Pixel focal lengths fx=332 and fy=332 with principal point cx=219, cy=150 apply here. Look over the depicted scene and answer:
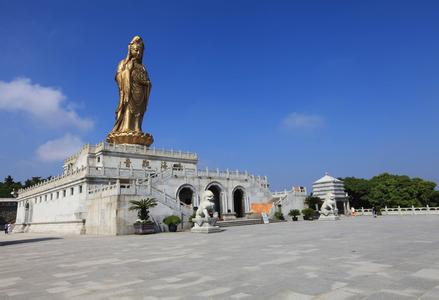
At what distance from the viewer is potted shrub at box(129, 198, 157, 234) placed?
23.2 m

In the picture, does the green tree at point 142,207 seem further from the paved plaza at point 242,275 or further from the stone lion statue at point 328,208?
the stone lion statue at point 328,208

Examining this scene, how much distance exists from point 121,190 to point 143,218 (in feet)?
8.78

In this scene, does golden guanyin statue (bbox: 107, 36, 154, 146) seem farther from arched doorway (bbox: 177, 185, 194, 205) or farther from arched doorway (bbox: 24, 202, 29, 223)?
arched doorway (bbox: 24, 202, 29, 223)

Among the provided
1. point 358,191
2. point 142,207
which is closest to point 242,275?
point 142,207

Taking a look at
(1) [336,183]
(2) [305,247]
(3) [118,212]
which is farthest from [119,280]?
(1) [336,183]

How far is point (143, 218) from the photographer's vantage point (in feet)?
77.4

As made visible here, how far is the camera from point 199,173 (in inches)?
1395

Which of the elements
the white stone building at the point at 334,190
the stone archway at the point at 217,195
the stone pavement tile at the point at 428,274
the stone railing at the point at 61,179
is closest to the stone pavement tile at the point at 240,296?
the stone pavement tile at the point at 428,274

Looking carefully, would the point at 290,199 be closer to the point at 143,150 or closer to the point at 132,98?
the point at 143,150

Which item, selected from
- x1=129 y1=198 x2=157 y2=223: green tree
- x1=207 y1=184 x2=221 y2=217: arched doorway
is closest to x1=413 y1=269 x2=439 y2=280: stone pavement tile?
x1=129 y1=198 x2=157 y2=223: green tree

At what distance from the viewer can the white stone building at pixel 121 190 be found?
25250 mm

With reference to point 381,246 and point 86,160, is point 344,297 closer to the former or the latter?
point 381,246

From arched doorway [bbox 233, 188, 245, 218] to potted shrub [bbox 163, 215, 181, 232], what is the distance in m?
14.5

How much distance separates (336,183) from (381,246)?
3397 cm
